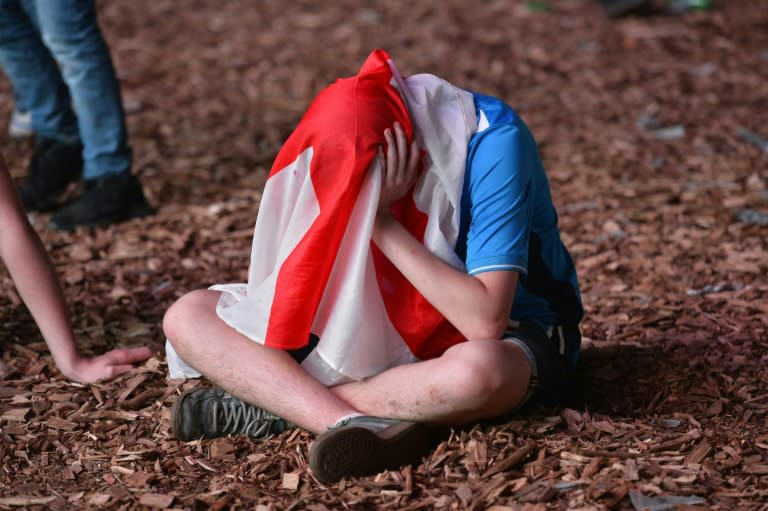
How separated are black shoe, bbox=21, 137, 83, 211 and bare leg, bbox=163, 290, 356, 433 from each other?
88.8 inches

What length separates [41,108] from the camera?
15.9ft

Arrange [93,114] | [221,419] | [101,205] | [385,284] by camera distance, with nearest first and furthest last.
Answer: [385,284], [221,419], [93,114], [101,205]

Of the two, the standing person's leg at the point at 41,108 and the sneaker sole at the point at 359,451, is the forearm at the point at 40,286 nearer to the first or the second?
the sneaker sole at the point at 359,451

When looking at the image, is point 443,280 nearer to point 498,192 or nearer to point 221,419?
point 498,192

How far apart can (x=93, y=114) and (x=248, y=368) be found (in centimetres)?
220

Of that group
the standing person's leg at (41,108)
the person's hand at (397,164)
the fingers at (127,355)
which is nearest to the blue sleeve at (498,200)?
the person's hand at (397,164)

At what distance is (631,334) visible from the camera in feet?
→ 11.3

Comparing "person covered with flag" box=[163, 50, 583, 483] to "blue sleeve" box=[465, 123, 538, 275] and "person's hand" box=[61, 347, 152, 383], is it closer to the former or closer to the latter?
"blue sleeve" box=[465, 123, 538, 275]

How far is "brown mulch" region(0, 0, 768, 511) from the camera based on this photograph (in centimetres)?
254

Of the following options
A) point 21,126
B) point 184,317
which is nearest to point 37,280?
point 184,317

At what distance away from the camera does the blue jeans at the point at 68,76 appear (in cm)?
438

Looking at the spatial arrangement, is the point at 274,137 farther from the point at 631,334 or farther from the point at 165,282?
the point at 631,334

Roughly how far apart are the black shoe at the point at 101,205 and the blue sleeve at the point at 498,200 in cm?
250

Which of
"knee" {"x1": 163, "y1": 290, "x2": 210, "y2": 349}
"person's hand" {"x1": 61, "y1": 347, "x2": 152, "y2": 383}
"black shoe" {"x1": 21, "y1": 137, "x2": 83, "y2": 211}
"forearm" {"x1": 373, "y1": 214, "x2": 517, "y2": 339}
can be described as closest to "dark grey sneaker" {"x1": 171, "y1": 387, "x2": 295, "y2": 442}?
"knee" {"x1": 163, "y1": 290, "x2": 210, "y2": 349}
